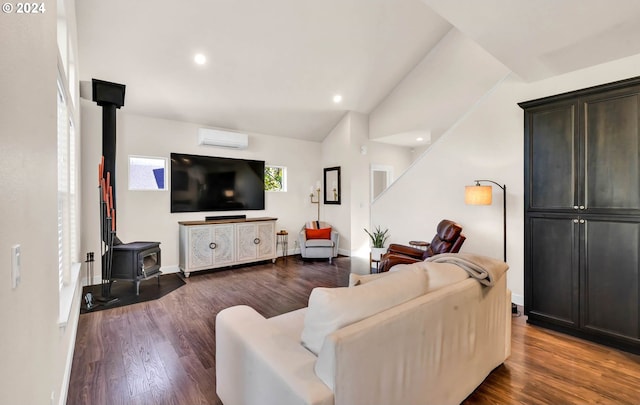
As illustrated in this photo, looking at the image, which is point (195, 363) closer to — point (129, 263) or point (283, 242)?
point (129, 263)

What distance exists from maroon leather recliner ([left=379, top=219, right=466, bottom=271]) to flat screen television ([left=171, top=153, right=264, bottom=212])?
3.06 meters

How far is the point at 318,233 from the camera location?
609 centimetres

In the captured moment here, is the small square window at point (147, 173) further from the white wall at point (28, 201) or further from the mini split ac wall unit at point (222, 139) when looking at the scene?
the white wall at point (28, 201)

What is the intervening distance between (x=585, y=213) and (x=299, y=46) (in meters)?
3.90

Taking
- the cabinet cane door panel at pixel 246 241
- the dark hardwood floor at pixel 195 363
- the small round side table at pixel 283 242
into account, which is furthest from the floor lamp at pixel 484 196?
the small round side table at pixel 283 242

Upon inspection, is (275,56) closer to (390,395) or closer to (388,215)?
(388,215)

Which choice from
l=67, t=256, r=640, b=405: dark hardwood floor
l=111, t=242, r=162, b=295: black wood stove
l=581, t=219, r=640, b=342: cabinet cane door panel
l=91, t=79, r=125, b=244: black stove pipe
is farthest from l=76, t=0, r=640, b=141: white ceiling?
l=67, t=256, r=640, b=405: dark hardwood floor

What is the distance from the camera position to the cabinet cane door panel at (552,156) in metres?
2.69

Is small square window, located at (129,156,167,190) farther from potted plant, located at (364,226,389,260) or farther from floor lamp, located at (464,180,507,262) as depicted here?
floor lamp, located at (464,180,507,262)

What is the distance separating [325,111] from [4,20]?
534cm

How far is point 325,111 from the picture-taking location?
5.86m

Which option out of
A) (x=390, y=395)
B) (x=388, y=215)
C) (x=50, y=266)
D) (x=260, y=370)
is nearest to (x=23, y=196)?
(x=50, y=266)

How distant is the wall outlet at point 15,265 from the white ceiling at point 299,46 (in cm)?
239

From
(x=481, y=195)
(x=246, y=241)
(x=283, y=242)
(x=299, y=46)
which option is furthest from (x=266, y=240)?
(x=481, y=195)
